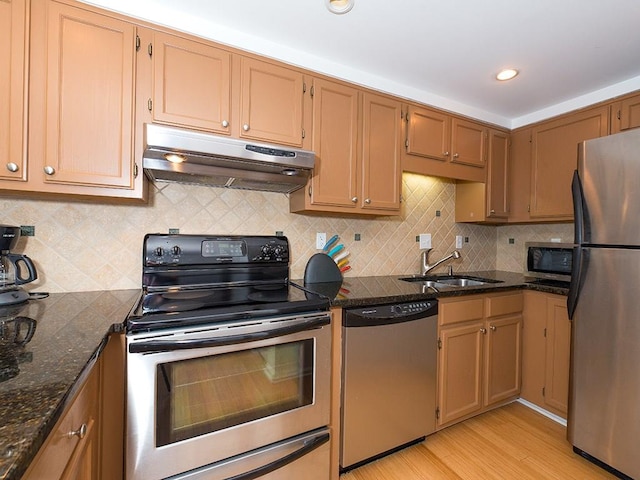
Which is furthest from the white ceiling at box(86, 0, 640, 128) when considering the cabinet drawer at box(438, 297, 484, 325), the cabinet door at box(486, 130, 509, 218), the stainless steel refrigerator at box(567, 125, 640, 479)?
the cabinet drawer at box(438, 297, 484, 325)

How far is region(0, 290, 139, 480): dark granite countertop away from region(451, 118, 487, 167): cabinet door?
233cm

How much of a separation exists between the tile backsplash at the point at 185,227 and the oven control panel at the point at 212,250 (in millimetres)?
86

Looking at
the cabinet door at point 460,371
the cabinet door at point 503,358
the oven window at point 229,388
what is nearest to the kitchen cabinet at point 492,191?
the cabinet door at point 503,358

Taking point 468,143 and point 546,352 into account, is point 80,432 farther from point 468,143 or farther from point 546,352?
point 468,143

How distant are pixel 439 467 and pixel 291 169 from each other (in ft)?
Answer: 5.93

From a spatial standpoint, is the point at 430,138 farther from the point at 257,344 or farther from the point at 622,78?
the point at 257,344

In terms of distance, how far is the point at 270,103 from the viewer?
5.48 ft

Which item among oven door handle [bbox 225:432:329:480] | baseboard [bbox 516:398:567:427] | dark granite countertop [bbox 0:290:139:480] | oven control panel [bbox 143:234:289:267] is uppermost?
oven control panel [bbox 143:234:289:267]

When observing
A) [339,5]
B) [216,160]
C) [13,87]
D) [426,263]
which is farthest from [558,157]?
[13,87]

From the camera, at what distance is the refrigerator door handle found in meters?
1.68

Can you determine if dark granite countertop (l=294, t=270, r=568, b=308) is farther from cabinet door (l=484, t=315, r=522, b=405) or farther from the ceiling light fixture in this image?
the ceiling light fixture

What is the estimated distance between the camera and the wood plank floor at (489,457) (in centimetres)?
162

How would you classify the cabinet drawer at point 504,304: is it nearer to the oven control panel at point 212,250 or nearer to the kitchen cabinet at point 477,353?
the kitchen cabinet at point 477,353

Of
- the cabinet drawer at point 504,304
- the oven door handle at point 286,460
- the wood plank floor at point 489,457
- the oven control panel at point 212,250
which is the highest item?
A: the oven control panel at point 212,250
